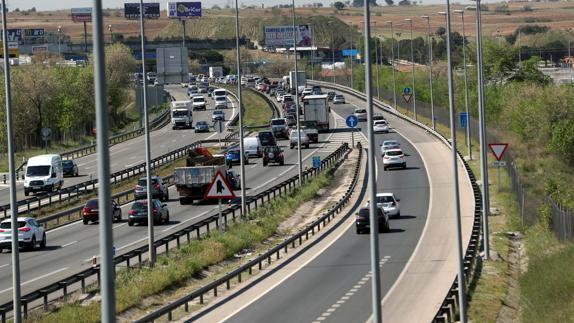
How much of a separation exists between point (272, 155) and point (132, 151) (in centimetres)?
1887

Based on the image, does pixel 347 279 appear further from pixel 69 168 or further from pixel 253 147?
pixel 253 147

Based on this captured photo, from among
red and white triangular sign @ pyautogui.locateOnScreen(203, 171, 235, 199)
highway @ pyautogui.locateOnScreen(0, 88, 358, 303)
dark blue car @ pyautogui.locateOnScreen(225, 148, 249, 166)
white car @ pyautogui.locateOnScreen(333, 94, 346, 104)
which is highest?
red and white triangular sign @ pyautogui.locateOnScreen(203, 171, 235, 199)

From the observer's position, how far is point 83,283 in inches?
1355

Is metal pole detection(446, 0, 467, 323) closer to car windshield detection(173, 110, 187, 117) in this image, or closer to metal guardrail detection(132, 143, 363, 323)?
metal guardrail detection(132, 143, 363, 323)

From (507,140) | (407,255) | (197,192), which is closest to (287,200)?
(197,192)

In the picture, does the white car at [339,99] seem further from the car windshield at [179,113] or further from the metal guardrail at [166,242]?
the metal guardrail at [166,242]

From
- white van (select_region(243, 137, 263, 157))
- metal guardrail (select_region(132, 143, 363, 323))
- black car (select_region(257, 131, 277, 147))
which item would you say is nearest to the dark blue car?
white van (select_region(243, 137, 263, 157))

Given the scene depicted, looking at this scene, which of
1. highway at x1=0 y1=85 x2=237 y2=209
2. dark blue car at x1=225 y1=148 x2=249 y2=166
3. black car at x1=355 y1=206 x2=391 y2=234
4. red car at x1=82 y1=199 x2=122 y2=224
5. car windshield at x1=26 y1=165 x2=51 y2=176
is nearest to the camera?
black car at x1=355 y1=206 x2=391 y2=234

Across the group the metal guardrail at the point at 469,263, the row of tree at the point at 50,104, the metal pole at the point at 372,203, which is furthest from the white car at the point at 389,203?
the row of tree at the point at 50,104

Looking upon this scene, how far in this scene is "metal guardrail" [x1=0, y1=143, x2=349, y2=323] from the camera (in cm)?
3100

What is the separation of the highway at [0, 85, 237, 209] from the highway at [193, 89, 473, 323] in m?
25.5

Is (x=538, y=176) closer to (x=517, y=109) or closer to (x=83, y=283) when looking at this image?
(x=517, y=109)

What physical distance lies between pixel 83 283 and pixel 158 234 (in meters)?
17.3

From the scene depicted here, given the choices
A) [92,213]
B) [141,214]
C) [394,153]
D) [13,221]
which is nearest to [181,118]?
[394,153]
